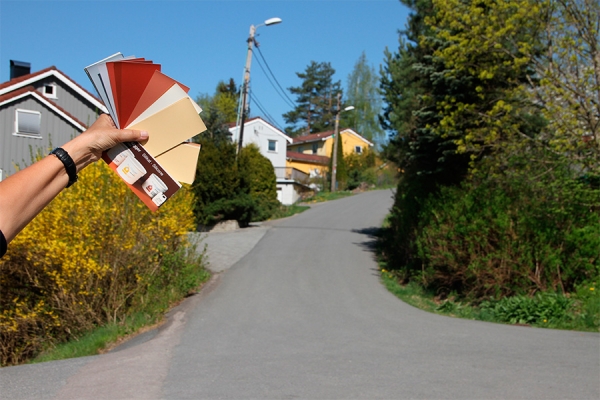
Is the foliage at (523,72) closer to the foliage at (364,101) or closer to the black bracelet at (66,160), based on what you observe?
the black bracelet at (66,160)

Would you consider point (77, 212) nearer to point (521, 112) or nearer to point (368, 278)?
point (368, 278)

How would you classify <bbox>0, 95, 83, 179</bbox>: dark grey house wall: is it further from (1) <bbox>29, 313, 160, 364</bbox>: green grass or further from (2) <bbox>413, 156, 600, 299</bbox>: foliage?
(2) <bbox>413, 156, 600, 299</bbox>: foliage

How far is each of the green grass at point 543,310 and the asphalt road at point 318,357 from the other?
2.42 feet

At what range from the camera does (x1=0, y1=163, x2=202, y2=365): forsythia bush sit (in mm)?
8672

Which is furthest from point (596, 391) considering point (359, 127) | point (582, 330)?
point (359, 127)

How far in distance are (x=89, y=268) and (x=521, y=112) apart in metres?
9.97

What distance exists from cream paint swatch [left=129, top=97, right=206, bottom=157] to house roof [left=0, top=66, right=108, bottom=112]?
21.9 metres

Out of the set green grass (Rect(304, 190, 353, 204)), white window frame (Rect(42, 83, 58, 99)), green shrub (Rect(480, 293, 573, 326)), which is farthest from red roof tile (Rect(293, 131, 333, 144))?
green shrub (Rect(480, 293, 573, 326))

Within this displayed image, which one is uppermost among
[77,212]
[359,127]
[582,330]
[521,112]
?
[359,127]

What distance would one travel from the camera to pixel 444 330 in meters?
9.52

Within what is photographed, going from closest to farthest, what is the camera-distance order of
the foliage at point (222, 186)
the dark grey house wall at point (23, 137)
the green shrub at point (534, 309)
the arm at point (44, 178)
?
1. the arm at point (44, 178)
2. the green shrub at point (534, 309)
3. the dark grey house wall at point (23, 137)
4. the foliage at point (222, 186)

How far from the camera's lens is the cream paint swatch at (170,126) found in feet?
8.57

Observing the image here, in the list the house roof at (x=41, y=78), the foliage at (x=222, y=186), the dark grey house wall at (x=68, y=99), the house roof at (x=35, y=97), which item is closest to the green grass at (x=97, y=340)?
the house roof at (x=35, y=97)

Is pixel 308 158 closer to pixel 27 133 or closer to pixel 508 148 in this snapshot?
pixel 27 133
